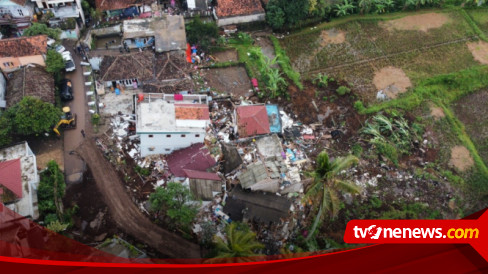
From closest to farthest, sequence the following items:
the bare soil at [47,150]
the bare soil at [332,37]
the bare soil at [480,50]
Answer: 1. the bare soil at [47,150]
2. the bare soil at [480,50]
3. the bare soil at [332,37]

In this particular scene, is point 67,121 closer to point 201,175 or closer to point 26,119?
point 26,119

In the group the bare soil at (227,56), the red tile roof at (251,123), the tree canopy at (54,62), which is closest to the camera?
the red tile roof at (251,123)

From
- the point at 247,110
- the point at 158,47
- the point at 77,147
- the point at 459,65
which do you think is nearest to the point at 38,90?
the point at 77,147

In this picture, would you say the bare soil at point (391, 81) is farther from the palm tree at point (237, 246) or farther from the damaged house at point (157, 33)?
the palm tree at point (237, 246)

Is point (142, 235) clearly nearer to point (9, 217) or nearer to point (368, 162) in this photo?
point (9, 217)

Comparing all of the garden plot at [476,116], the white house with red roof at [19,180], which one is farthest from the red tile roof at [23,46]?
the garden plot at [476,116]
